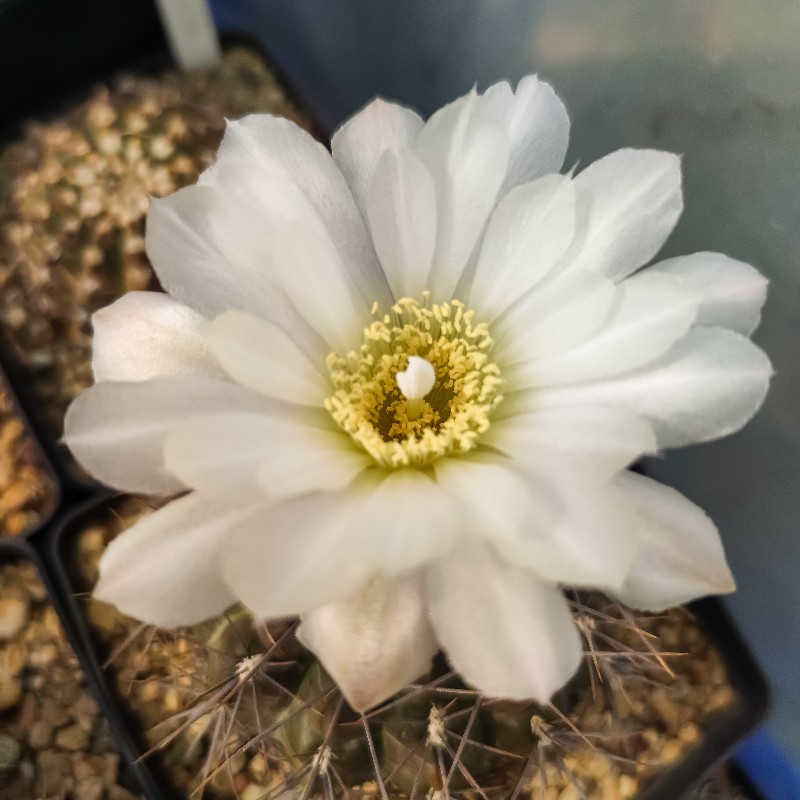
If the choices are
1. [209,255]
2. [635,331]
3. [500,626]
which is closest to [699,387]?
[635,331]

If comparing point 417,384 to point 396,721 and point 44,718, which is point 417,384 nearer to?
point 396,721

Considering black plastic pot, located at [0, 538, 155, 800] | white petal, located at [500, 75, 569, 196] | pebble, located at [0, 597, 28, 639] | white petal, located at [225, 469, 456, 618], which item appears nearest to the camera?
white petal, located at [225, 469, 456, 618]

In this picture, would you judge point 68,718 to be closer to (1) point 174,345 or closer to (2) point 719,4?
(1) point 174,345

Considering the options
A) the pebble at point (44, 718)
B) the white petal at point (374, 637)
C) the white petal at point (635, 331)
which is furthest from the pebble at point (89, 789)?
the white petal at point (635, 331)

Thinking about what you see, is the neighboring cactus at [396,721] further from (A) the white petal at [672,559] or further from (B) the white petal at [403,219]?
(B) the white petal at [403,219]

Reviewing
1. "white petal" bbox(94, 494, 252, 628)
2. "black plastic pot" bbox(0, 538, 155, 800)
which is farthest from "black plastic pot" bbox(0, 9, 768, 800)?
"white petal" bbox(94, 494, 252, 628)

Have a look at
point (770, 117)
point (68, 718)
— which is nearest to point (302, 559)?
point (770, 117)

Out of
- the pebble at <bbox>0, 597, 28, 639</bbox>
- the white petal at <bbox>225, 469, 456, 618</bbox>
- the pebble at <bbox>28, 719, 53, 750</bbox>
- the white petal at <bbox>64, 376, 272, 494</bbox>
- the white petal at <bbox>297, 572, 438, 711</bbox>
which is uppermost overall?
the white petal at <bbox>64, 376, 272, 494</bbox>

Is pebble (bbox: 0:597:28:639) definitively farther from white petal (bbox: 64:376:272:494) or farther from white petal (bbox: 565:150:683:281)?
white petal (bbox: 565:150:683:281)
